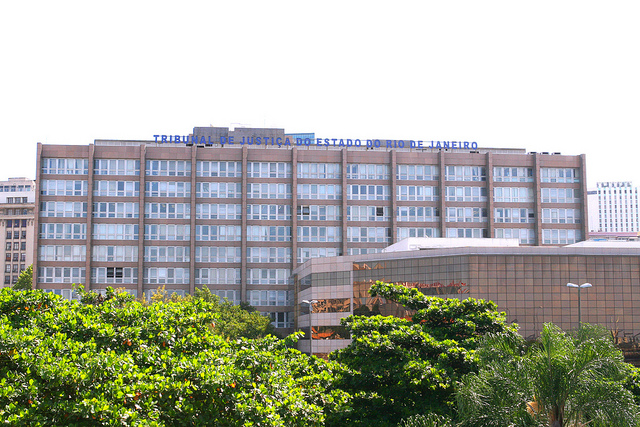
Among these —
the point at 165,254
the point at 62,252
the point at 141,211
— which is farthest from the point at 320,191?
the point at 62,252

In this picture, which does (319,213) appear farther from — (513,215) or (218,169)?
(513,215)

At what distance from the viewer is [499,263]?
212 feet

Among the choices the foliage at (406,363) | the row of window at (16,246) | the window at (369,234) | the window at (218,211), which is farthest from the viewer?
the row of window at (16,246)

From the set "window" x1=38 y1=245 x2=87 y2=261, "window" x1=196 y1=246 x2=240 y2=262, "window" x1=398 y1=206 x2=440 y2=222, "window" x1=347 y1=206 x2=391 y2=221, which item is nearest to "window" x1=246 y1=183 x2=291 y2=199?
"window" x1=196 y1=246 x2=240 y2=262

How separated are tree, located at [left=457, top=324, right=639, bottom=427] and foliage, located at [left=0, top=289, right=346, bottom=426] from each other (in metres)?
6.20

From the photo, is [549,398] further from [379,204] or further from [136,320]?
[379,204]

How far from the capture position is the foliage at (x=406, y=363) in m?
28.4

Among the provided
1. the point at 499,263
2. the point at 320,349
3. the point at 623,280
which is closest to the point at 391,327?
the point at 499,263

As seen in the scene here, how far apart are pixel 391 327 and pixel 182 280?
7401 cm

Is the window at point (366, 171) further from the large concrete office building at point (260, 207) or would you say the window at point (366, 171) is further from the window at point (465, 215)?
the window at point (465, 215)

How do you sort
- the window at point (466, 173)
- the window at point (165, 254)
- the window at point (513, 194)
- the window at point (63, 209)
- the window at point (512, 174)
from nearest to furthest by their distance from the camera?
the window at point (63, 209)
the window at point (165, 254)
the window at point (466, 173)
the window at point (513, 194)
the window at point (512, 174)

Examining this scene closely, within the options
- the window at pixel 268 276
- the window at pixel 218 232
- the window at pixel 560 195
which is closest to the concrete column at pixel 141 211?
the window at pixel 218 232

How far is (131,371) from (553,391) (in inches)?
619

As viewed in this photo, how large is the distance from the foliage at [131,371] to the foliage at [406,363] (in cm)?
315
